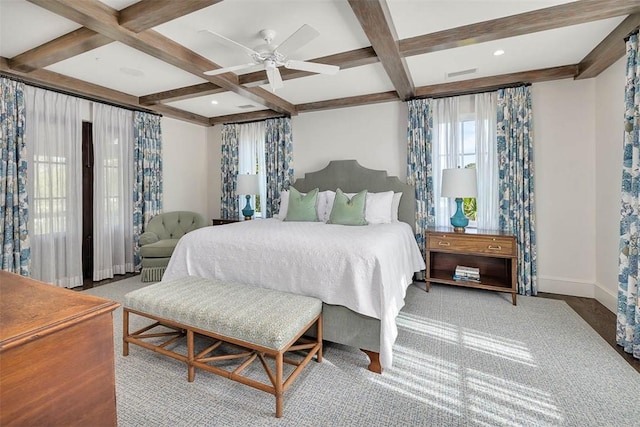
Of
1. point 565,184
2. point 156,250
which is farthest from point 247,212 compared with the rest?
point 565,184

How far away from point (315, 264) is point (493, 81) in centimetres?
330

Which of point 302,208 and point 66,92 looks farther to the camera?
point 302,208

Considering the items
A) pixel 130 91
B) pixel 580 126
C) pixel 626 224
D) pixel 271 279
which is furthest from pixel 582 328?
pixel 130 91

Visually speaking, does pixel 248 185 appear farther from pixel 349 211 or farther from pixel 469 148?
pixel 469 148

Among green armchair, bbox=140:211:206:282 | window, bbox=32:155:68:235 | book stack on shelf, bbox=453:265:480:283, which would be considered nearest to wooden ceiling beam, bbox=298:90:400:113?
book stack on shelf, bbox=453:265:480:283

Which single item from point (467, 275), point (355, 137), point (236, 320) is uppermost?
point (355, 137)

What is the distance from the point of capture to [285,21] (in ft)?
8.12

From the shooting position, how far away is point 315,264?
2281mm

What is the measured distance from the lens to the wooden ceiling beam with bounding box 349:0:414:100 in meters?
2.09

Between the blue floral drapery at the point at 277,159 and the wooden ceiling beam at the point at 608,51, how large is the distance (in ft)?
12.5

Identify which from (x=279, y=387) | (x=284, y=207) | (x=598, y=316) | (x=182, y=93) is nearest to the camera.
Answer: (x=279, y=387)

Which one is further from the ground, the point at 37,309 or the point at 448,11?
the point at 448,11

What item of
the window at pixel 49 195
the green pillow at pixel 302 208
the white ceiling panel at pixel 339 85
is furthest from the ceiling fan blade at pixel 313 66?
the window at pixel 49 195

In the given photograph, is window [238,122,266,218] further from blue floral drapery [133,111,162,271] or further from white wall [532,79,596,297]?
white wall [532,79,596,297]
